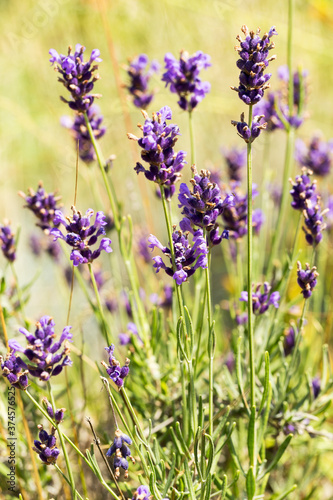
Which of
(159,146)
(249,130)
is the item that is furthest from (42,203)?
(249,130)

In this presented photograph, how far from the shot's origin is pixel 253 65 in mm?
742

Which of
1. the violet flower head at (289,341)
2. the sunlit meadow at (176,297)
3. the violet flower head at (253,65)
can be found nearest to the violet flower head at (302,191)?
the sunlit meadow at (176,297)

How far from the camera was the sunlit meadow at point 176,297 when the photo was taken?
776 mm

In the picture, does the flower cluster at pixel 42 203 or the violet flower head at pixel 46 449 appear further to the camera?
the flower cluster at pixel 42 203

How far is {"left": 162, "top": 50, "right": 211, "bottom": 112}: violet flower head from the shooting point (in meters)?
1.05

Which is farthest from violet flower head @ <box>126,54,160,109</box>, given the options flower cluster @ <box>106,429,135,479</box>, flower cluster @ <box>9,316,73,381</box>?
flower cluster @ <box>106,429,135,479</box>

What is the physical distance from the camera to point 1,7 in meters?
2.92

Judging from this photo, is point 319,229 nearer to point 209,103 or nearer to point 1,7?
point 209,103

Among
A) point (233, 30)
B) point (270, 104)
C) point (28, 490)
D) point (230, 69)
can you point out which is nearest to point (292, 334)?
point (270, 104)

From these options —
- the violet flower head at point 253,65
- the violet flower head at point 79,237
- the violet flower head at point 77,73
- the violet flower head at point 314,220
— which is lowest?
the violet flower head at point 79,237

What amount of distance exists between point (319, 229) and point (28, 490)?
35.3 inches

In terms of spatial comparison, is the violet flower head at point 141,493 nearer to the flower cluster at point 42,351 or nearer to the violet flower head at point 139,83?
the flower cluster at point 42,351

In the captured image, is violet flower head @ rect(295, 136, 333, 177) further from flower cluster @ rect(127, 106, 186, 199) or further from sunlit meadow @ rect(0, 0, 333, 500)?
Result: flower cluster @ rect(127, 106, 186, 199)

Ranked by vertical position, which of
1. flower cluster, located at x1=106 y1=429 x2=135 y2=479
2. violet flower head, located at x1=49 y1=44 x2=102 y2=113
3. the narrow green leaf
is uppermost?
violet flower head, located at x1=49 y1=44 x2=102 y2=113
